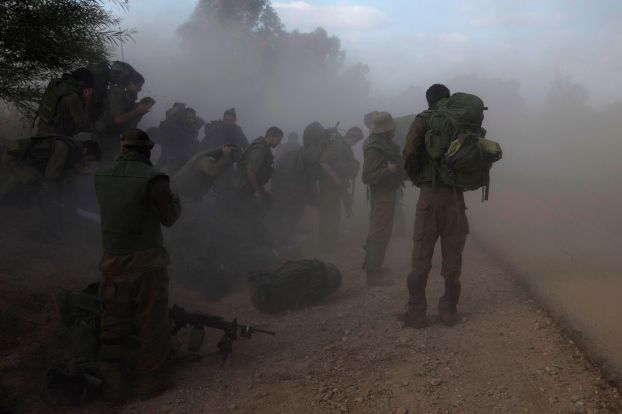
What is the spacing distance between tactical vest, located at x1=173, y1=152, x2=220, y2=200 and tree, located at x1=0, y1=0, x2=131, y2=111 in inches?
67.7

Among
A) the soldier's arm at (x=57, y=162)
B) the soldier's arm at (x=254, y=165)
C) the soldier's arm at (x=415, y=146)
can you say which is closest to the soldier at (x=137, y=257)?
the soldier's arm at (x=415, y=146)

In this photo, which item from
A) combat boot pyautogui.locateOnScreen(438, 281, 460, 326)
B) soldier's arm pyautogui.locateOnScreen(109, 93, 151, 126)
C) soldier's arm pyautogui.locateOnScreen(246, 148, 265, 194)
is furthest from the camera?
soldier's arm pyautogui.locateOnScreen(246, 148, 265, 194)

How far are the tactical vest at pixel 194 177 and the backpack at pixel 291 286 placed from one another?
187 cm

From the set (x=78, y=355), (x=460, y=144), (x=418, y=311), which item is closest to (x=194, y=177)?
(x=78, y=355)

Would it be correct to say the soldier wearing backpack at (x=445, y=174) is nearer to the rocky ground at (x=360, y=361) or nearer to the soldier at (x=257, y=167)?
the rocky ground at (x=360, y=361)

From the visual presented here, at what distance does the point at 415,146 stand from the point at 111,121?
414 cm

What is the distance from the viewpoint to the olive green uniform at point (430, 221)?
4.05 meters

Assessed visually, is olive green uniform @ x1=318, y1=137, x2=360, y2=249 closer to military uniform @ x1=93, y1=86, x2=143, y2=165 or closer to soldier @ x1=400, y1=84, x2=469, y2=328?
military uniform @ x1=93, y1=86, x2=143, y2=165

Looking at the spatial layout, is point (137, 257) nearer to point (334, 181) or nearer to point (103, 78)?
point (103, 78)

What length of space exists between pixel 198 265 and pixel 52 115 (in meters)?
2.24

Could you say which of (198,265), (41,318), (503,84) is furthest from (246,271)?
(503,84)

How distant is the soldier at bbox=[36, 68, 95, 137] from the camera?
5.43 metres

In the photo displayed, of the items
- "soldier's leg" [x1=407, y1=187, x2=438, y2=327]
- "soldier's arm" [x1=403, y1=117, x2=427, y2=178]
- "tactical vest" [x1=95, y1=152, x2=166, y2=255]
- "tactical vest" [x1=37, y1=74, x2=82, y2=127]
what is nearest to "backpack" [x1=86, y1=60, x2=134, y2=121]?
"tactical vest" [x1=37, y1=74, x2=82, y2=127]

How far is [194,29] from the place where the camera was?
2552 centimetres
